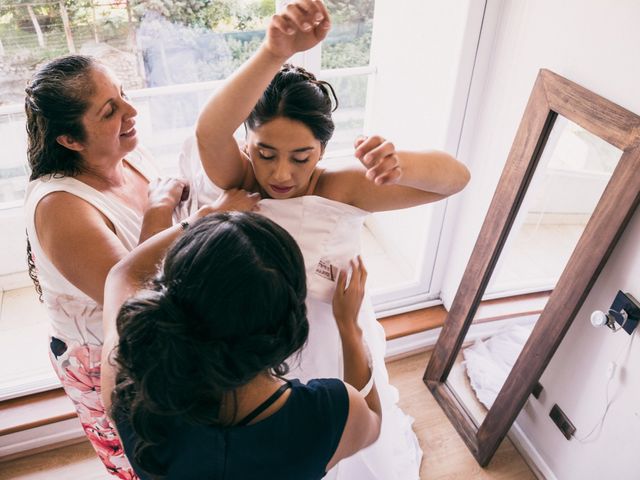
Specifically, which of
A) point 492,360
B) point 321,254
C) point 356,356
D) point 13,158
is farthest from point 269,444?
point 13,158

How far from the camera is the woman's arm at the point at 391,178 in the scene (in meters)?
0.91

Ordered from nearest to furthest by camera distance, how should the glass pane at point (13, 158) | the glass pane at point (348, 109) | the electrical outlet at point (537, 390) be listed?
1. the electrical outlet at point (537, 390)
2. the glass pane at point (13, 158)
3. the glass pane at point (348, 109)

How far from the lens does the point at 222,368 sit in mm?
701

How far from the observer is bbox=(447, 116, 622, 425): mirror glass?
1.48m

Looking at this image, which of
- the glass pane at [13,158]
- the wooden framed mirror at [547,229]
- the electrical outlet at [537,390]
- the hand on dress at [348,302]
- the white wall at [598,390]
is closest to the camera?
the hand on dress at [348,302]

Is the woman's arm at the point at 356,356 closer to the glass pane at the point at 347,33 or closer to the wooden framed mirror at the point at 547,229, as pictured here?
the wooden framed mirror at the point at 547,229

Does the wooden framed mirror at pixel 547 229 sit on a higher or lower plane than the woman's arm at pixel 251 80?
lower

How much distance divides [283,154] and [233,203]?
157 millimetres

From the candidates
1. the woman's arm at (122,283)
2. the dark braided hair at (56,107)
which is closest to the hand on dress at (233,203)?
the woman's arm at (122,283)

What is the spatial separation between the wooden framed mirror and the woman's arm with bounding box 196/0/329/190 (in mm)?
863

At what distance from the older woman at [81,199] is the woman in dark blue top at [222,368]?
26 centimetres

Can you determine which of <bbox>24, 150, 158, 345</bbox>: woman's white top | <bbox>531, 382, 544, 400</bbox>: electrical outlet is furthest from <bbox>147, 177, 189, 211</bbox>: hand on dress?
<bbox>531, 382, 544, 400</bbox>: electrical outlet

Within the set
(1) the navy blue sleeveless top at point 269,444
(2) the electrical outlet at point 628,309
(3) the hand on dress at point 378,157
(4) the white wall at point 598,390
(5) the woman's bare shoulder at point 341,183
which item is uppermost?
(3) the hand on dress at point 378,157

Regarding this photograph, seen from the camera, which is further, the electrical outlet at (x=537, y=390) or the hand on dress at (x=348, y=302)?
the electrical outlet at (x=537, y=390)
